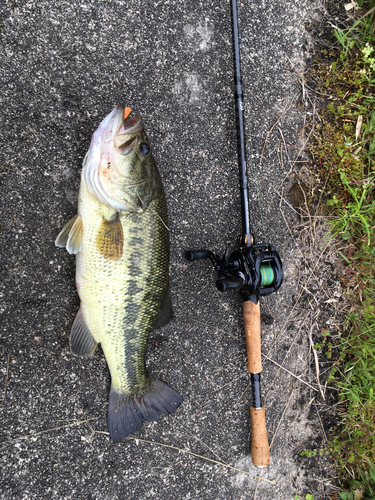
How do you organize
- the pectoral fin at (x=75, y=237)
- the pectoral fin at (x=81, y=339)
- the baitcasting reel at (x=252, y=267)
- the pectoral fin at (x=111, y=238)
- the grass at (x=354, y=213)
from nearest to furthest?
1. the pectoral fin at (x=111, y=238)
2. the pectoral fin at (x=75, y=237)
3. the pectoral fin at (x=81, y=339)
4. the baitcasting reel at (x=252, y=267)
5. the grass at (x=354, y=213)

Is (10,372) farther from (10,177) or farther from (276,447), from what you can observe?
(276,447)

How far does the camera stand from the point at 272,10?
2.88 meters

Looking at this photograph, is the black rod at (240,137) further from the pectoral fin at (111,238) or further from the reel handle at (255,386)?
the pectoral fin at (111,238)

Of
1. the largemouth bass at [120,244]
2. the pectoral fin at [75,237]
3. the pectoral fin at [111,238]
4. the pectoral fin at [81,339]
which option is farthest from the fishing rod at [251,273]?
the pectoral fin at [81,339]

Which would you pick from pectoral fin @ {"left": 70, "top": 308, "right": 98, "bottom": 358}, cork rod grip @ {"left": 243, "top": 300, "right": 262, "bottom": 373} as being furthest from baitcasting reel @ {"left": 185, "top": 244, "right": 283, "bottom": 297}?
pectoral fin @ {"left": 70, "top": 308, "right": 98, "bottom": 358}

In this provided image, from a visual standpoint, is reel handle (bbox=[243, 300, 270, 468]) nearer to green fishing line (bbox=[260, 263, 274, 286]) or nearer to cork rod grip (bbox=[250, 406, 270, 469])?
cork rod grip (bbox=[250, 406, 270, 469])

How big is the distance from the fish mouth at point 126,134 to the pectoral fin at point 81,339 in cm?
114

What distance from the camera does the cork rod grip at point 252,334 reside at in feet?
8.54

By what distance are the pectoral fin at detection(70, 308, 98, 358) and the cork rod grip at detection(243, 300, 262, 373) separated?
119cm

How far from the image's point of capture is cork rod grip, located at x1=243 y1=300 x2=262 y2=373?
260 centimetres

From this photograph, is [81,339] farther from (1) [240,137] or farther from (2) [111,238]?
(1) [240,137]

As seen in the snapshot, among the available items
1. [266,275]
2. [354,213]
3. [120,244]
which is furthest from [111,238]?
[354,213]

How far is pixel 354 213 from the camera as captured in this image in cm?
311

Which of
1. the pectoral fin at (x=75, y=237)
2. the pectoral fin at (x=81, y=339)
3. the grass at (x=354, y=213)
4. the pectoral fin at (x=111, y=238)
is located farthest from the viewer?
the grass at (x=354, y=213)
